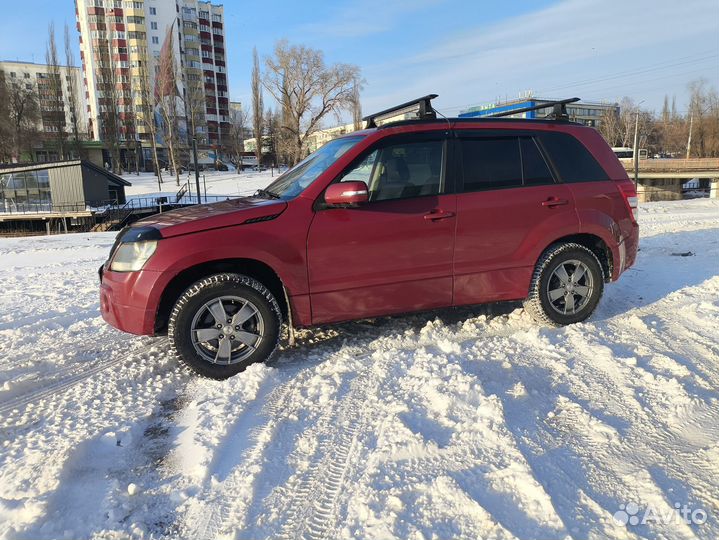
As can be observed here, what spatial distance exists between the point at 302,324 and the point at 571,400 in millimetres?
2010

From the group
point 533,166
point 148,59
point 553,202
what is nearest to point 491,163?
point 533,166

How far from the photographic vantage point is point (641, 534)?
2.14 m

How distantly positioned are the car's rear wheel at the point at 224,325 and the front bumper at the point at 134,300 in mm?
180

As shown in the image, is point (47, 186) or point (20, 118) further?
point (20, 118)

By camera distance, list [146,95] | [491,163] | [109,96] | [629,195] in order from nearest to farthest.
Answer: [491,163] → [629,195] → [109,96] → [146,95]

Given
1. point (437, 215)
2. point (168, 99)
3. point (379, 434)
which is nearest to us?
point (379, 434)

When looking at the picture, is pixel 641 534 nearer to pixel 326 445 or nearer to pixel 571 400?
pixel 571 400

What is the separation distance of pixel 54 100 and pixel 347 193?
235 feet

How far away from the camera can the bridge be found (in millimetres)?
44188

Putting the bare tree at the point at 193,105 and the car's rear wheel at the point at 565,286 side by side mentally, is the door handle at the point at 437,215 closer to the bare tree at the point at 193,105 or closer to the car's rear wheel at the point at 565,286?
the car's rear wheel at the point at 565,286

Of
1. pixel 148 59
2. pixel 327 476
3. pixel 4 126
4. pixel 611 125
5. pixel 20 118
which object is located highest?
pixel 148 59

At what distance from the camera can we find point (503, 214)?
4422 millimetres

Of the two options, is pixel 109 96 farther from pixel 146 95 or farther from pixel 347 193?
pixel 347 193

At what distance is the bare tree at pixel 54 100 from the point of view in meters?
61.6
